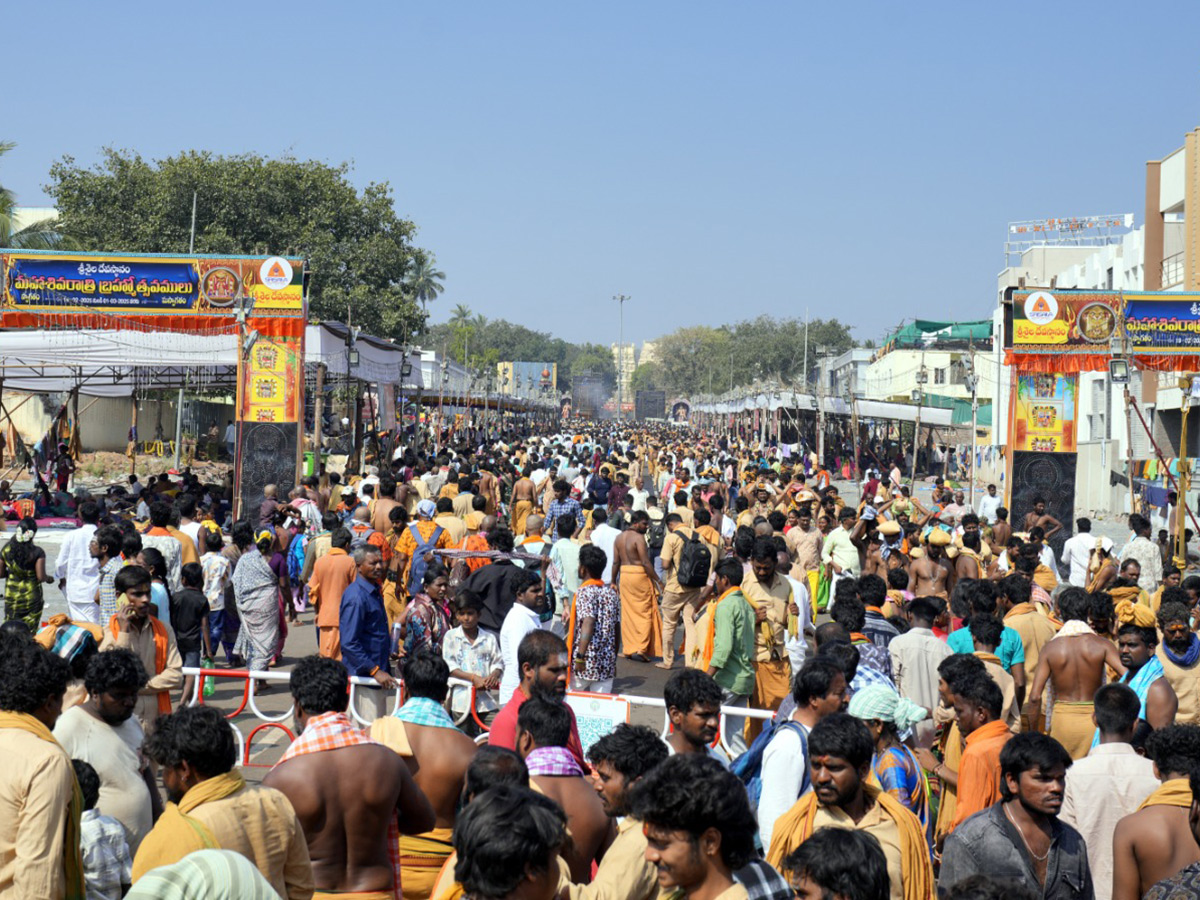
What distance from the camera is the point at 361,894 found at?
439 centimetres

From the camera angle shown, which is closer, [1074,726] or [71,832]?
[71,832]

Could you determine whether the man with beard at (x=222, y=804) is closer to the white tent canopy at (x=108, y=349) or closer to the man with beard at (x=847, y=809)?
the man with beard at (x=847, y=809)

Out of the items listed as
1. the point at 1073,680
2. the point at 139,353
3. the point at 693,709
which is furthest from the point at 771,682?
the point at 139,353

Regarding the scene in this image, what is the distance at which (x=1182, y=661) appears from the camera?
713cm

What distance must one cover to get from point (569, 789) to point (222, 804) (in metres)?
1.15

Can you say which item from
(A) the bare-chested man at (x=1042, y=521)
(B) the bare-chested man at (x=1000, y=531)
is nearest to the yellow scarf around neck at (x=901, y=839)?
(B) the bare-chested man at (x=1000, y=531)

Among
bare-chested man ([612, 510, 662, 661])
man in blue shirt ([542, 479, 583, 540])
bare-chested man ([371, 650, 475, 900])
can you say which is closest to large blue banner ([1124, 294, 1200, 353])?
man in blue shirt ([542, 479, 583, 540])

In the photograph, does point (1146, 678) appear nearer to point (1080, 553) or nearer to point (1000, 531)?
point (1080, 553)

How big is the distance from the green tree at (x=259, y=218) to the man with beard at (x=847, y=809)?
42.3 meters

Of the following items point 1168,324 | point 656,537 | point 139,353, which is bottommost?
point 656,537

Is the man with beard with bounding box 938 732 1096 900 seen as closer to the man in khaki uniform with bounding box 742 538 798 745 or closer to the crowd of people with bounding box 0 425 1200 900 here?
the crowd of people with bounding box 0 425 1200 900

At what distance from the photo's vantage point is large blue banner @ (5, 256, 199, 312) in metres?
19.4

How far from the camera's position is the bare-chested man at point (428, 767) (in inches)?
190

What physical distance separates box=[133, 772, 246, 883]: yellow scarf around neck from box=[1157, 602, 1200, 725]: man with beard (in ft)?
17.4
